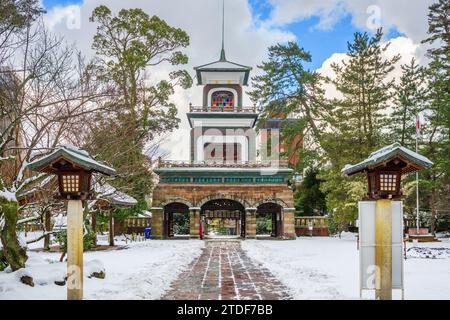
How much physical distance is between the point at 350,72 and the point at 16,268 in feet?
83.9

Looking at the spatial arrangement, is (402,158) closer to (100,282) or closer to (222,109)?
(100,282)

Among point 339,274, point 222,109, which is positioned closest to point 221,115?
point 222,109

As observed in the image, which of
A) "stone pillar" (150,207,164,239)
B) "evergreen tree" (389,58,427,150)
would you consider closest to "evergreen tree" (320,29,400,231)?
"evergreen tree" (389,58,427,150)

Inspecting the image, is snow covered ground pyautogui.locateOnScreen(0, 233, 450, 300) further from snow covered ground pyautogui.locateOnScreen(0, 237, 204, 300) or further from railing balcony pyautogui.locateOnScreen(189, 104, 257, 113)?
railing balcony pyautogui.locateOnScreen(189, 104, 257, 113)

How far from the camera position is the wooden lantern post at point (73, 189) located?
8383mm

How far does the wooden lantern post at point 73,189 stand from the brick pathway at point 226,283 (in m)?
2.00

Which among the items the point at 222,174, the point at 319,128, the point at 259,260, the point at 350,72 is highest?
the point at 350,72

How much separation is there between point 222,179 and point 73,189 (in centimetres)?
2214

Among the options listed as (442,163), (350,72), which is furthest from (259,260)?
(350,72)

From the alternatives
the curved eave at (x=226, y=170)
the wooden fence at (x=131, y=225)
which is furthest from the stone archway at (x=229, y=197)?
the wooden fence at (x=131, y=225)
